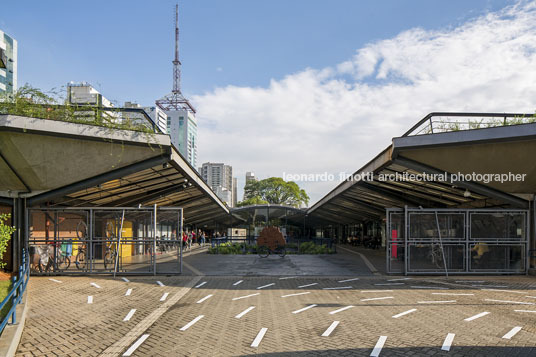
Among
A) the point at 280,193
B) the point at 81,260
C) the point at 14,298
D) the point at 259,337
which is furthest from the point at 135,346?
the point at 280,193

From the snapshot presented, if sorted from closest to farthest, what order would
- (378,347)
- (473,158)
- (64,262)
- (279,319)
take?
(378,347)
(279,319)
(473,158)
(64,262)

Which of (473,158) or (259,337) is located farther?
(473,158)

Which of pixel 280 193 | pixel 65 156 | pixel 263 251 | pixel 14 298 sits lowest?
pixel 263 251

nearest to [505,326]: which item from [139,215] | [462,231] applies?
[462,231]

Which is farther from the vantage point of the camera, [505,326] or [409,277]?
[409,277]

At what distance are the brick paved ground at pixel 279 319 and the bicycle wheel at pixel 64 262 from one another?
1889 mm

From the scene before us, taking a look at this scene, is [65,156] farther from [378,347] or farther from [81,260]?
[378,347]

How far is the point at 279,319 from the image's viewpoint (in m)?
9.28

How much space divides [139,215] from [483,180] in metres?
15.0

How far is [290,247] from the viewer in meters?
36.0

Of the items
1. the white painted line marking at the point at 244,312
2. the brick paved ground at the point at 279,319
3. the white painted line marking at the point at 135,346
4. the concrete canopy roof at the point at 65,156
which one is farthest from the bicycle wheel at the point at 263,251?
the white painted line marking at the point at 135,346

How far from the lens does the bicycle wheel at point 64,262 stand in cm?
1648

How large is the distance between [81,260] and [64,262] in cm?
61

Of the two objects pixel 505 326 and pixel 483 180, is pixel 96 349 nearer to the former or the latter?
pixel 505 326
